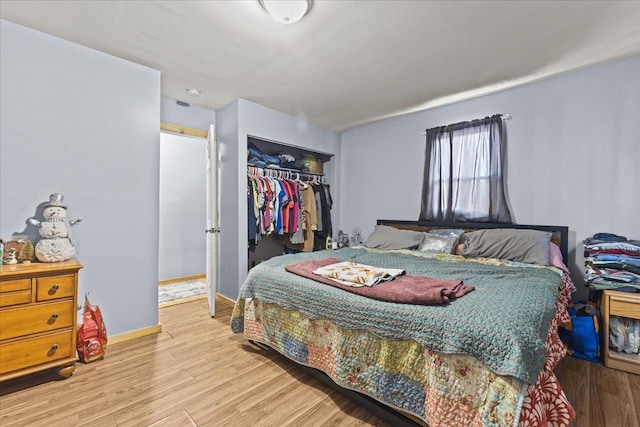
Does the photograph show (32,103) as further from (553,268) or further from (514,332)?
(553,268)

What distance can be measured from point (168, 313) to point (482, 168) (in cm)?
390

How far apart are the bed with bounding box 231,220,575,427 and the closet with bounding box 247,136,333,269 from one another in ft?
4.65

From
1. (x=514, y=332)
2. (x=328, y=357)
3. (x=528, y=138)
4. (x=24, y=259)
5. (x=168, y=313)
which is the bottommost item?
(x=168, y=313)

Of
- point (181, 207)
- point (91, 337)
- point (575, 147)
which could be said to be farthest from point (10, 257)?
point (575, 147)

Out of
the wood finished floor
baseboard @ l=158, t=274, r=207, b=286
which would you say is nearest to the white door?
the wood finished floor

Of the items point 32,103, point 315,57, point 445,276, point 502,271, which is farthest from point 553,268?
point 32,103

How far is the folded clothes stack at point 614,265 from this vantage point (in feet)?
6.82

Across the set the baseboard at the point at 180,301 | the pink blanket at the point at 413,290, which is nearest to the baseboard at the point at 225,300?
the baseboard at the point at 180,301

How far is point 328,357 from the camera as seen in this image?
1.74m

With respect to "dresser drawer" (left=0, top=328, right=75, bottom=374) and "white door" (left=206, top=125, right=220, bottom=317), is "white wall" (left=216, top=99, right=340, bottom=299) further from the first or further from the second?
"dresser drawer" (left=0, top=328, right=75, bottom=374)

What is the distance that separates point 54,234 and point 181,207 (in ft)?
8.79

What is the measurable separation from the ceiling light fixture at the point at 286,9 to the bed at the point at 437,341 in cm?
174

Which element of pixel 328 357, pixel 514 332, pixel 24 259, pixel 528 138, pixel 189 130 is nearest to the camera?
pixel 514 332

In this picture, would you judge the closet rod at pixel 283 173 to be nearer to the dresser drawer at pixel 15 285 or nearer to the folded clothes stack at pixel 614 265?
the dresser drawer at pixel 15 285
